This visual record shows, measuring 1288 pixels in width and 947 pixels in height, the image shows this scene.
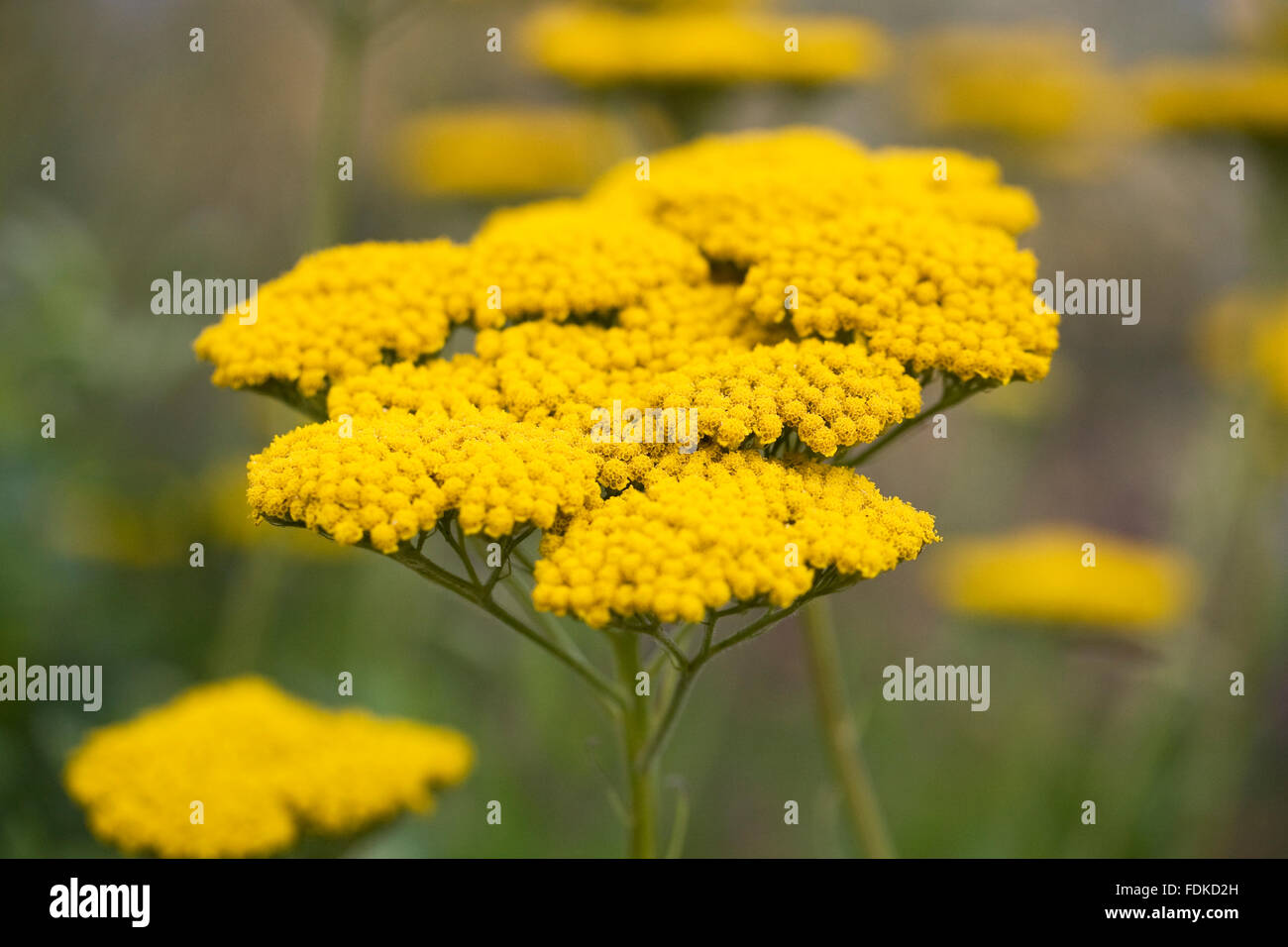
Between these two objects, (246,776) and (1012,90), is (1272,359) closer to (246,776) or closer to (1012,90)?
(1012,90)

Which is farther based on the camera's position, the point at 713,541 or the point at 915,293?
the point at 915,293

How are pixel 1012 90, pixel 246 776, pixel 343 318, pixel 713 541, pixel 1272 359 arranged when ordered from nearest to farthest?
pixel 713 541, pixel 343 318, pixel 246 776, pixel 1272 359, pixel 1012 90

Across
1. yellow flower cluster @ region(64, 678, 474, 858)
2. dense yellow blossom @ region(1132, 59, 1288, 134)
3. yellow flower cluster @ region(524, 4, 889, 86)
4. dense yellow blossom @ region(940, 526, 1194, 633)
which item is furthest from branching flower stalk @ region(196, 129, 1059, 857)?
dense yellow blossom @ region(1132, 59, 1288, 134)

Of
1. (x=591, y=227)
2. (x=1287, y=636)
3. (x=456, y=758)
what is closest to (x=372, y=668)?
(x=456, y=758)

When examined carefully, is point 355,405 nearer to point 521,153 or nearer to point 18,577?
point 18,577

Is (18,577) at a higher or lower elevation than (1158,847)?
higher

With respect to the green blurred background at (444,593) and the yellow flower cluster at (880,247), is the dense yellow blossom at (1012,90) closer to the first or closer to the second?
the green blurred background at (444,593)

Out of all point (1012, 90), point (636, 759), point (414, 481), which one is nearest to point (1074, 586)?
point (1012, 90)

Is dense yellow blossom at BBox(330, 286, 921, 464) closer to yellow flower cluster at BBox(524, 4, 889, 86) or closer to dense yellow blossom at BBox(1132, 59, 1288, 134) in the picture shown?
yellow flower cluster at BBox(524, 4, 889, 86)
